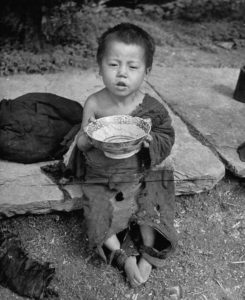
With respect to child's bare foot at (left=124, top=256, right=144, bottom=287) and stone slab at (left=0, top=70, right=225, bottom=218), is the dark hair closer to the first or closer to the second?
stone slab at (left=0, top=70, right=225, bottom=218)

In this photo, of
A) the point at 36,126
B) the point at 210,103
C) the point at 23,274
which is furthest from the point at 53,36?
the point at 23,274

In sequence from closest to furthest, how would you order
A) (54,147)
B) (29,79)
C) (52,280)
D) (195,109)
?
(52,280), (54,147), (195,109), (29,79)

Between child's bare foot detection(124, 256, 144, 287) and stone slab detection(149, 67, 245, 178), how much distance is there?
114 cm

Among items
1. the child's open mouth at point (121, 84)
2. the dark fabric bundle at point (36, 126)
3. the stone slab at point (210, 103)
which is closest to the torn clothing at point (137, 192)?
the child's open mouth at point (121, 84)

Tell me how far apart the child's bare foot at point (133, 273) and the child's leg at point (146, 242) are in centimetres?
4

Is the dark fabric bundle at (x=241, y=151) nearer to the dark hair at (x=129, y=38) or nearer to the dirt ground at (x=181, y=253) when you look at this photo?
the dirt ground at (x=181, y=253)

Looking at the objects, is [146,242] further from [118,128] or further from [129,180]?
[118,128]

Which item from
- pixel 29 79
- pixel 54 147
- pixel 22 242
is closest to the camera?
pixel 22 242

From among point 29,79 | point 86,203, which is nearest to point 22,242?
point 86,203

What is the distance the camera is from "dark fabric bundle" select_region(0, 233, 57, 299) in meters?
2.66

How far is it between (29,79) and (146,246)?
2.47 m

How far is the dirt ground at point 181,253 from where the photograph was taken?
2785 mm

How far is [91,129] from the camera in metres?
2.83

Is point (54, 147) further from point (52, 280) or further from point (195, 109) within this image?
point (195, 109)
